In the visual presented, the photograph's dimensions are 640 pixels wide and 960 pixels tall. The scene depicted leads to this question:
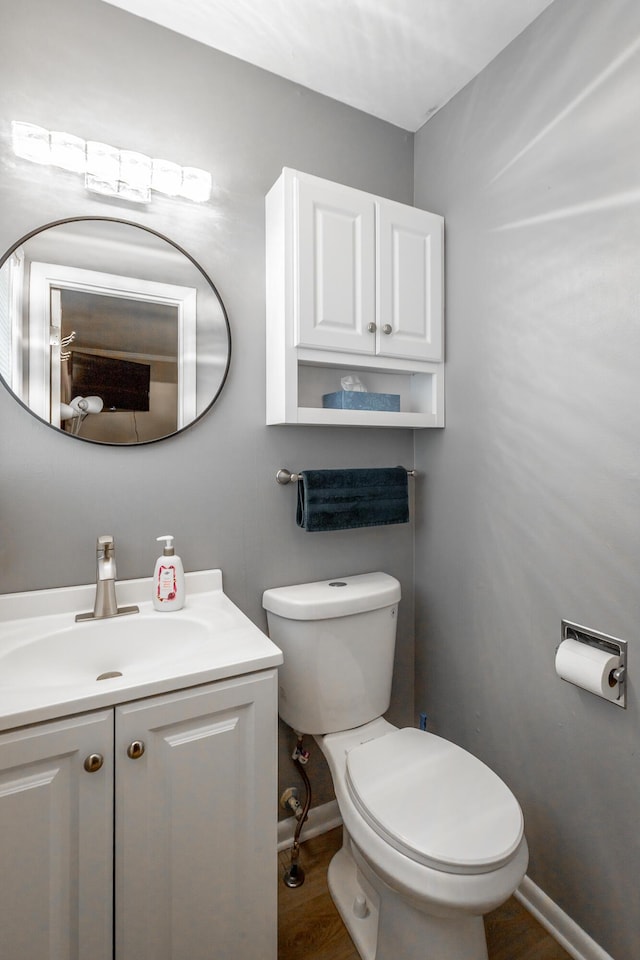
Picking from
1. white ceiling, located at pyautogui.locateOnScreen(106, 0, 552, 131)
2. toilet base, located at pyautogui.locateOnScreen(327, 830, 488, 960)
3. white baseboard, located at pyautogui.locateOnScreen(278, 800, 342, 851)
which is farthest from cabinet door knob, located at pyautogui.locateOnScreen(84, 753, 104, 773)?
white ceiling, located at pyautogui.locateOnScreen(106, 0, 552, 131)

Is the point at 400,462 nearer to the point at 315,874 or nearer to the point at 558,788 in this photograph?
the point at 558,788

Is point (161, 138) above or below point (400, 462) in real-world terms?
above

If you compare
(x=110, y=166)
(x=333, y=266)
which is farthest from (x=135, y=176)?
(x=333, y=266)

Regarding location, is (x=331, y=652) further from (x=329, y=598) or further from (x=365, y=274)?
(x=365, y=274)

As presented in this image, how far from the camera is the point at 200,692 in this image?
3.16ft

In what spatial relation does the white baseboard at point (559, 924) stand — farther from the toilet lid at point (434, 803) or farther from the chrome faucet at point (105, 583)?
the chrome faucet at point (105, 583)

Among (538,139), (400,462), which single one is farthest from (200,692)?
(538,139)

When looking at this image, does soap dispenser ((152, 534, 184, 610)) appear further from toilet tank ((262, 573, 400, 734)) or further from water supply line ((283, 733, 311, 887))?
water supply line ((283, 733, 311, 887))

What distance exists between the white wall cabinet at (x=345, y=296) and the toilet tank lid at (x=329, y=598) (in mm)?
524

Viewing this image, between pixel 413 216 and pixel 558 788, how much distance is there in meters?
1.76

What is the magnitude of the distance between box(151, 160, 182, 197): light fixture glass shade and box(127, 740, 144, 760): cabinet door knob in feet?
4.53

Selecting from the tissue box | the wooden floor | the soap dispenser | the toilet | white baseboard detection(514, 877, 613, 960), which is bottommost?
the wooden floor

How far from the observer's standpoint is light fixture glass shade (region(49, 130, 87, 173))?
1216 mm

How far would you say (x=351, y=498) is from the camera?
5.08 ft
